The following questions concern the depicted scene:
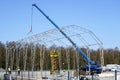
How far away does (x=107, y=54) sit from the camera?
274ft

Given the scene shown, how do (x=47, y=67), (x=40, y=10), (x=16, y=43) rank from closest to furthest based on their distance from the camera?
(x=16, y=43)
(x=40, y=10)
(x=47, y=67)

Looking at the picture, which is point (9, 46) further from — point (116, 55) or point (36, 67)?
point (116, 55)

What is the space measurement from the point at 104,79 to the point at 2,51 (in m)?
45.5

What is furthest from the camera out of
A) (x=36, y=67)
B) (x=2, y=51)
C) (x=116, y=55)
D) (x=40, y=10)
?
(x=116, y=55)

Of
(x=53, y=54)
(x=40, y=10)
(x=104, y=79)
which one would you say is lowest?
(x=104, y=79)

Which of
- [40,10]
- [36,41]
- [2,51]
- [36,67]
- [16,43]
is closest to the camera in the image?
[36,41]

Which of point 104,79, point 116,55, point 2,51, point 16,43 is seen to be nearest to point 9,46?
point 16,43

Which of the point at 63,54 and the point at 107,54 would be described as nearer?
the point at 63,54

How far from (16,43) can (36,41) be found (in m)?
7.33

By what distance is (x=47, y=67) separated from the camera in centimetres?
A: 6206

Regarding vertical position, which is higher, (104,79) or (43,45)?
(43,45)

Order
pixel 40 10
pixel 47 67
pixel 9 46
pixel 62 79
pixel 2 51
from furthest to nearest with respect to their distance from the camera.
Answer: pixel 2 51 < pixel 47 67 < pixel 40 10 < pixel 9 46 < pixel 62 79

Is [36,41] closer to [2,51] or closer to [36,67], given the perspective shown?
[36,67]

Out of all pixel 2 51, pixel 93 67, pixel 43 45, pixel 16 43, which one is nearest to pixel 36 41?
pixel 43 45
